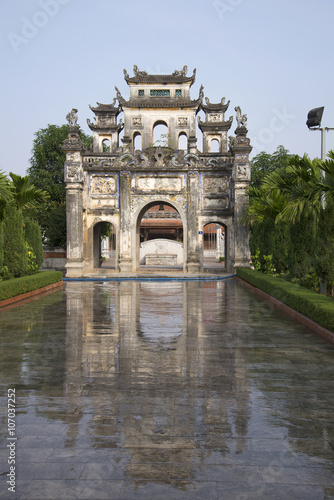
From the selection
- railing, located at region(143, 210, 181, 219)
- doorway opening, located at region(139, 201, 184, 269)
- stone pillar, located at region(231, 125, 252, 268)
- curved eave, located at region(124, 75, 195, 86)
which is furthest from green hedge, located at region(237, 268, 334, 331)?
railing, located at region(143, 210, 181, 219)

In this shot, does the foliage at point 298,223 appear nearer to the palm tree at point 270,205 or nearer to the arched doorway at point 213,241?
the palm tree at point 270,205

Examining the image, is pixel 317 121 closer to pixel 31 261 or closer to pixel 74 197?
pixel 31 261

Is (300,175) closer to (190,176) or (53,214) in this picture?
(190,176)

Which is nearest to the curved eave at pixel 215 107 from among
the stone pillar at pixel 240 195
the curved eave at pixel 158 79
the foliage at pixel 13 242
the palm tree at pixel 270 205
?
the curved eave at pixel 158 79

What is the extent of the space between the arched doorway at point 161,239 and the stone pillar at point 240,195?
8.17 m

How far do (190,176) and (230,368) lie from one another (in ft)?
81.6

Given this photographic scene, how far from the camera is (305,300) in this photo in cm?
1205

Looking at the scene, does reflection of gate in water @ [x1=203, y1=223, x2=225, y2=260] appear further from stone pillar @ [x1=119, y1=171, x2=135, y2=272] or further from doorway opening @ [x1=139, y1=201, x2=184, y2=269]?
stone pillar @ [x1=119, y1=171, x2=135, y2=272]

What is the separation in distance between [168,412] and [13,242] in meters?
15.4

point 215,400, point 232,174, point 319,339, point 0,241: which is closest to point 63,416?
point 215,400

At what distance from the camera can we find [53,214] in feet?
119

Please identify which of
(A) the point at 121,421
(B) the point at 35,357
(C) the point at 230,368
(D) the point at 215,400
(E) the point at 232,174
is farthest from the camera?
(E) the point at 232,174

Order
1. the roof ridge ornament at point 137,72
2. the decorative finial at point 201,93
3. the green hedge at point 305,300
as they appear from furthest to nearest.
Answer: the roof ridge ornament at point 137,72 → the decorative finial at point 201,93 → the green hedge at point 305,300

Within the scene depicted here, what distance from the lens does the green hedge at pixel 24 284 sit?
15852mm
